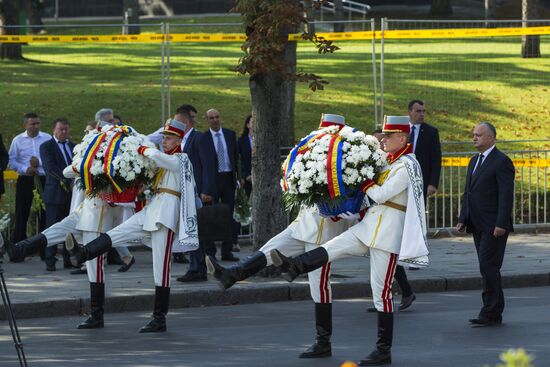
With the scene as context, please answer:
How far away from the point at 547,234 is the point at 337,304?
642 centimetres

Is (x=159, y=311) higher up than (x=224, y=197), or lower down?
lower down

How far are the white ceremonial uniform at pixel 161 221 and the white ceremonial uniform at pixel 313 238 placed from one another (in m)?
1.40

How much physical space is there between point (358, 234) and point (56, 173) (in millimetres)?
6583

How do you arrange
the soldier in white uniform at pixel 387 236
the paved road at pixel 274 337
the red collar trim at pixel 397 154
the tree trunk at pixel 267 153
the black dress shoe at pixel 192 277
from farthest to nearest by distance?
1. the tree trunk at pixel 267 153
2. the black dress shoe at pixel 192 277
3. the paved road at pixel 274 337
4. the red collar trim at pixel 397 154
5. the soldier in white uniform at pixel 387 236

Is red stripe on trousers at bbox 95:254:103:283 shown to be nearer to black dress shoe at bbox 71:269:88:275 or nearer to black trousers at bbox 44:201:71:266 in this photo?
black dress shoe at bbox 71:269:88:275

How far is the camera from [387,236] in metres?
9.77

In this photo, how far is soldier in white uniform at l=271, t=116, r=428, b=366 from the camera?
31.9 feet

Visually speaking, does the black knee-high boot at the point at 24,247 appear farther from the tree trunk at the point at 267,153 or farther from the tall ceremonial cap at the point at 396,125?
the tree trunk at the point at 267,153

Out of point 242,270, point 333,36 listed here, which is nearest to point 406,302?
point 242,270

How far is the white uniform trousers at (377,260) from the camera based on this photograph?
9.78m

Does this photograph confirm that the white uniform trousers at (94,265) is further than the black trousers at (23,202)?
No

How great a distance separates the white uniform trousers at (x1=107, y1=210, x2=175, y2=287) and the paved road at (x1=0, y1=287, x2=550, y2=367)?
1.84 feet

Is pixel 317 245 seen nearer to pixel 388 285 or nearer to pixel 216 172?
pixel 388 285

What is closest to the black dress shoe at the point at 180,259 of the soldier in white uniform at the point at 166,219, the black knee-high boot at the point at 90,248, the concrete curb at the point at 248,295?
the concrete curb at the point at 248,295
